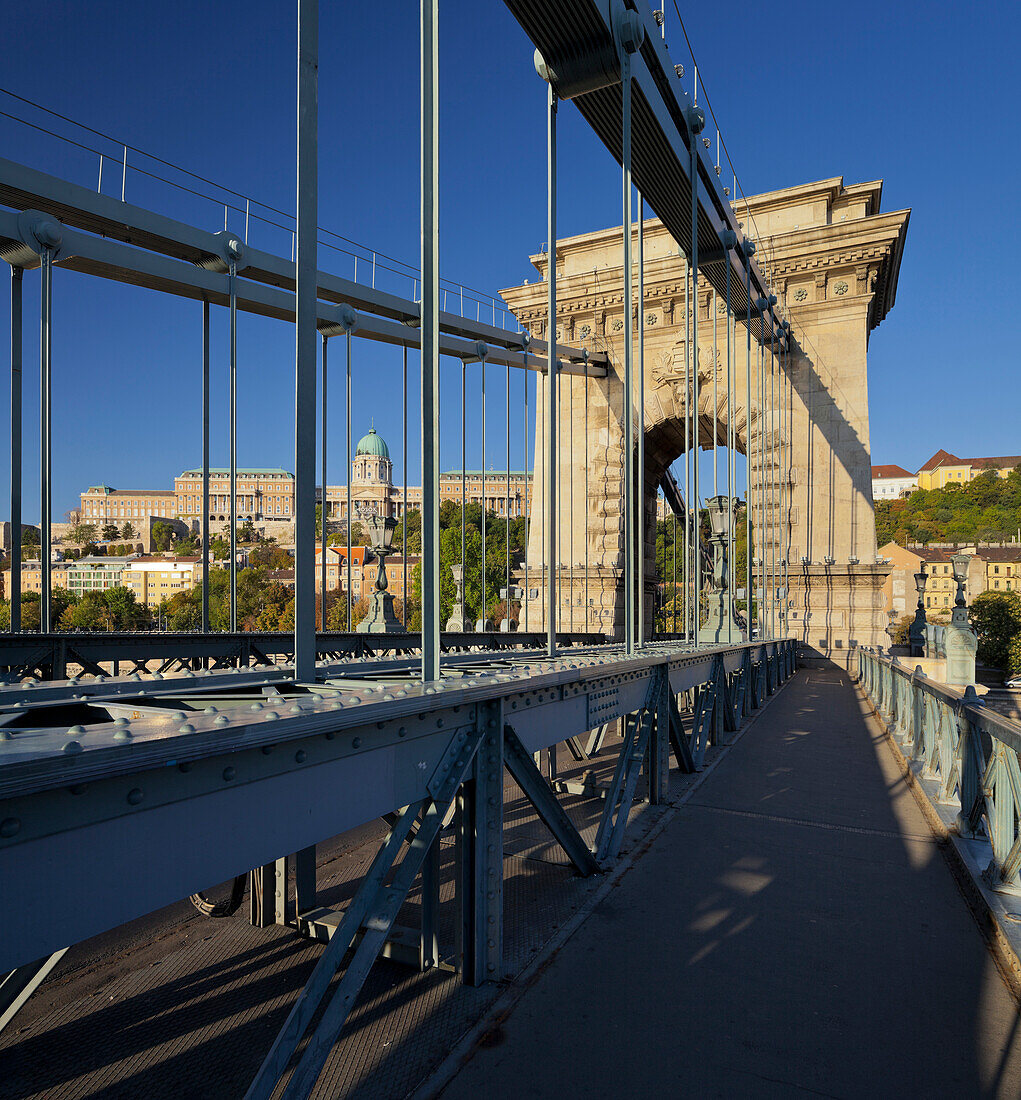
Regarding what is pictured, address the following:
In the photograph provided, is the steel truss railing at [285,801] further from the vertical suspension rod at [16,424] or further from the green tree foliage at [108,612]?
the green tree foliage at [108,612]

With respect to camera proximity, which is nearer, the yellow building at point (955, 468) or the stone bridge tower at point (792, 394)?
the stone bridge tower at point (792, 394)

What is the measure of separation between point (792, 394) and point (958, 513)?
101 metres

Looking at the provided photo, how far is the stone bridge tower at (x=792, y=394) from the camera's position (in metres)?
23.8

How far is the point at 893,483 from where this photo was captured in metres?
130

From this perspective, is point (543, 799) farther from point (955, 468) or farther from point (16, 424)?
point (955, 468)

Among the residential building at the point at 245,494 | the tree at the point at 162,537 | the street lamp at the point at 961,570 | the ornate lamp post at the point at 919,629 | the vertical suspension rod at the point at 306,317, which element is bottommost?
the ornate lamp post at the point at 919,629

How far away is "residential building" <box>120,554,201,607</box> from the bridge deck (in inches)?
3556

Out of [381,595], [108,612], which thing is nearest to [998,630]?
[381,595]

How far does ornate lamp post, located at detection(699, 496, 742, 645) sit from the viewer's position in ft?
44.2

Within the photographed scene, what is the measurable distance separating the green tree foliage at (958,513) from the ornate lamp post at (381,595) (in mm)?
102529

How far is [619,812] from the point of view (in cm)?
493

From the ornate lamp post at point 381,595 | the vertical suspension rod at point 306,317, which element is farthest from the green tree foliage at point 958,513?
the vertical suspension rod at point 306,317

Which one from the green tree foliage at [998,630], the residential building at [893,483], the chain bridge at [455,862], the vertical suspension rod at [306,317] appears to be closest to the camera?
the chain bridge at [455,862]

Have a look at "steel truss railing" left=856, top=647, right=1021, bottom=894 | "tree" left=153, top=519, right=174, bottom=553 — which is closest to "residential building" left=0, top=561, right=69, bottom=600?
"tree" left=153, top=519, right=174, bottom=553
